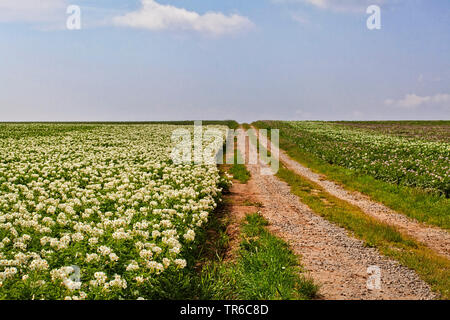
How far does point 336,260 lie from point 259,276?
2.18 meters

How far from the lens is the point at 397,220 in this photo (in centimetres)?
1159

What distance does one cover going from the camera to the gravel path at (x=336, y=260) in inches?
253

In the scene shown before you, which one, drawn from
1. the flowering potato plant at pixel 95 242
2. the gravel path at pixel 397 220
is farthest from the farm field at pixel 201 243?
the gravel path at pixel 397 220

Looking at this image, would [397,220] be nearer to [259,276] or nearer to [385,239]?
[385,239]

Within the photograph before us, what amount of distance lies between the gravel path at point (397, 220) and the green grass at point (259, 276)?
14.4ft

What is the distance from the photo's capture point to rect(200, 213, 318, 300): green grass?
6247mm

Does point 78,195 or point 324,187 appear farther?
point 324,187

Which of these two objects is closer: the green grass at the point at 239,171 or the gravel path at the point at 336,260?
the gravel path at the point at 336,260

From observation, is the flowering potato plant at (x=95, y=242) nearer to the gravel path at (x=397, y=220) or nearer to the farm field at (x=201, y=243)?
the farm field at (x=201, y=243)
